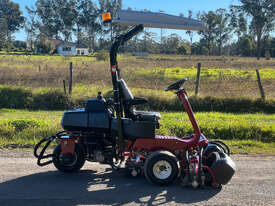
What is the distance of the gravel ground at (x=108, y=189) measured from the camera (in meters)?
4.84

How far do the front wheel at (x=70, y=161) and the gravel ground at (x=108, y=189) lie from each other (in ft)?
0.41

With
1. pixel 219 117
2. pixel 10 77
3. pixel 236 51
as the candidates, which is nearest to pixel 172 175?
pixel 219 117

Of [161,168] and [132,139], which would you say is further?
[132,139]

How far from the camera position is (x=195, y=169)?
520 cm

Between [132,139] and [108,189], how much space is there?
0.92 metres

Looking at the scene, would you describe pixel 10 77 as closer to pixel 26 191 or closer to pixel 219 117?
pixel 219 117

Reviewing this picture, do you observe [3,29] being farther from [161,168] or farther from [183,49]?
[161,168]

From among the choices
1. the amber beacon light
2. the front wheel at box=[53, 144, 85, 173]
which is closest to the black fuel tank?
the front wheel at box=[53, 144, 85, 173]

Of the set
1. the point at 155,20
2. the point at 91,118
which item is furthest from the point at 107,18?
the point at 91,118

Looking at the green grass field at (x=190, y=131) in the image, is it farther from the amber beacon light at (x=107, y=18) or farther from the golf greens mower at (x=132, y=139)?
the amber beacon light at (x=107, y=18)

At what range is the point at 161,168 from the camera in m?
5.47

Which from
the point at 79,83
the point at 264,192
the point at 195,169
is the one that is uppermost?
the point at 79,83

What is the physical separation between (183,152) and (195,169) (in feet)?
1.74

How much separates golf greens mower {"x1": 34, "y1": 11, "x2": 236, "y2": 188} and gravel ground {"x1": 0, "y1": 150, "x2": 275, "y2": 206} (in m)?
0.21
